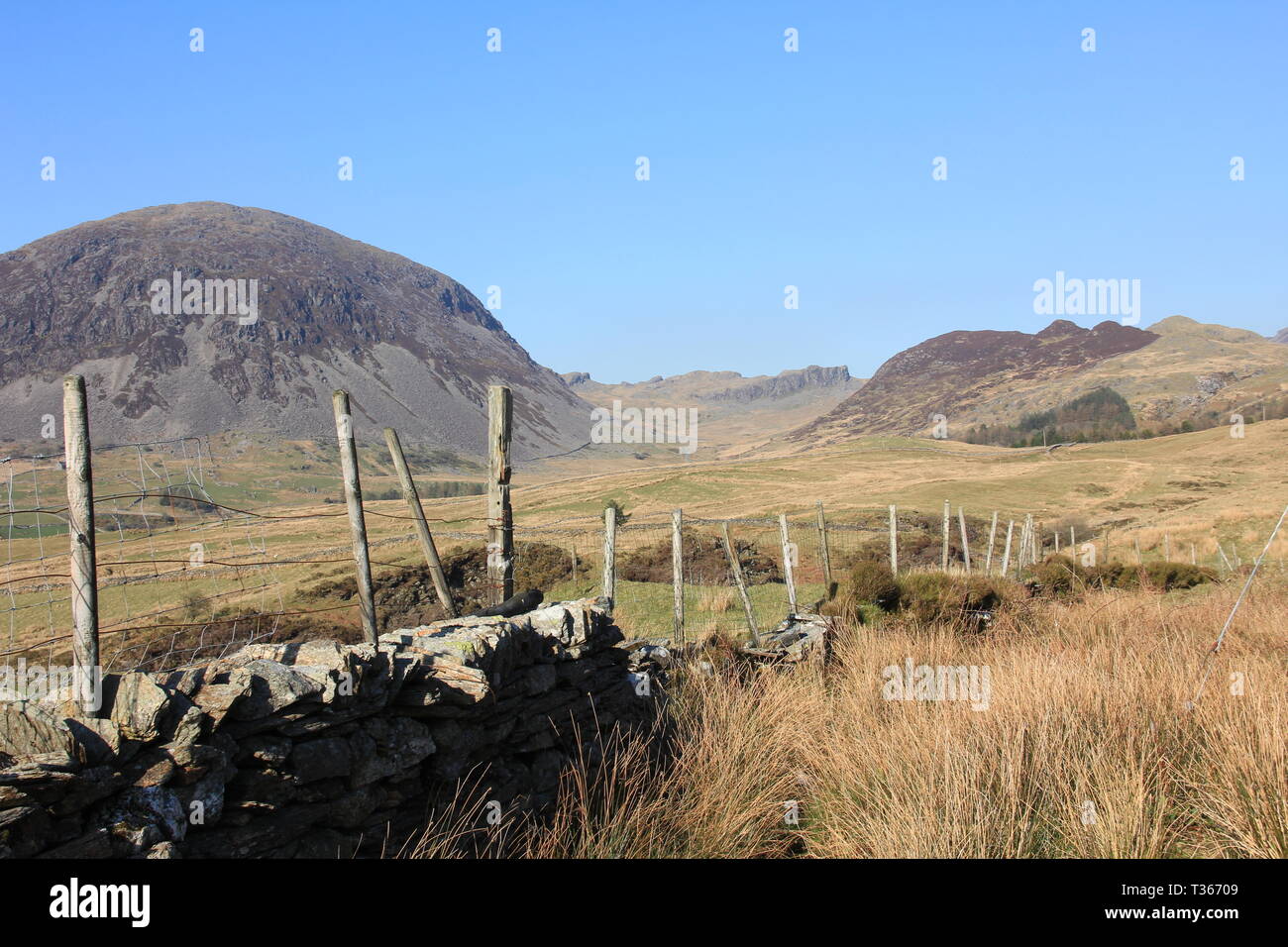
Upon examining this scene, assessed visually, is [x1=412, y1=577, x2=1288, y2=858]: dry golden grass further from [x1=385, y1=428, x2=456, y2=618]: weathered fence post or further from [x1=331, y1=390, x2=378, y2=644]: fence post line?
[x1=385, y1=428, x2=456, y2=618]: weathered fence post

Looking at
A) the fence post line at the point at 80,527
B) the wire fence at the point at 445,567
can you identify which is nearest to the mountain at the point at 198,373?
the wire fence at the point at 445,567

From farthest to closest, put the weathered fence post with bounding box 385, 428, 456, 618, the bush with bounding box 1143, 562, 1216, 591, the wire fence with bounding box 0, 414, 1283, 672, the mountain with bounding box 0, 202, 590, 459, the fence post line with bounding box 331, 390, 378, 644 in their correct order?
the mountain with bounding box 0, 202, 590, 459 < the bush with bounding box 1143, 562, 1216, 591 < the wire fence with bounding box 0, 414, 1283, 672 < the weathered fence post with bounding box 385, 428, 456, 618 < the fence post line with bounding box 331, 390, 378, 644

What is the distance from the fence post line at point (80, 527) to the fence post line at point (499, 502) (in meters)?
3.71

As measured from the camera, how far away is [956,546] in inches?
1126

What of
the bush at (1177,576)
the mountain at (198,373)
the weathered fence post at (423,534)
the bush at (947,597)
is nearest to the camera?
the weathered fence post at (423,534)

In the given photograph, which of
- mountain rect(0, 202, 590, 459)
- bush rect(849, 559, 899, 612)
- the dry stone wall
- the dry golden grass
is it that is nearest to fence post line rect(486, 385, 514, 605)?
the dry stone wall

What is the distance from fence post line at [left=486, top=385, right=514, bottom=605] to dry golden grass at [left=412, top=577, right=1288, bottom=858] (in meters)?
1.89

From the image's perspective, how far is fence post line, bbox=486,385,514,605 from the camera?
7.36m

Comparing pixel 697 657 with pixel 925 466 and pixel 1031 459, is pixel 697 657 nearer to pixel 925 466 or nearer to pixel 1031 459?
pixel 925 466

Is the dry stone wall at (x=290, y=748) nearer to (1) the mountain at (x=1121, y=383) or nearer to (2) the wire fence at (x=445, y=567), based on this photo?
(2) the wire fence at (x=445, y=567)

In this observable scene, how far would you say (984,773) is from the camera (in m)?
4.95

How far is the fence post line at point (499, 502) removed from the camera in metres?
7.36

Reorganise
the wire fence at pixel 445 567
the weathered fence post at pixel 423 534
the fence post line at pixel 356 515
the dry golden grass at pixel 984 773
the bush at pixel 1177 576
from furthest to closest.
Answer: the bush at pixel 1177 576, the wire fence at pixel 445 567, the weathered fence post at pixel 423 534, the fence post line at pixel 356 515, the dry golden grass at pixel 984 773
